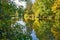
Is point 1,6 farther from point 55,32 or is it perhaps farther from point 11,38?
point 55,32

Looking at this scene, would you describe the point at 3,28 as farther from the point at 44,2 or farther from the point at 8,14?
the point at 44,2

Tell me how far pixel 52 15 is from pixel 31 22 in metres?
1.94

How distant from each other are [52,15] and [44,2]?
1.31m

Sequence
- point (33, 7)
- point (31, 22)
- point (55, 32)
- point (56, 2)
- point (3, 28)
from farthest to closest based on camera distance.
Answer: point (33, 7) < point (31, 22) < point (56, 2) < point (55, 32) < point (3, 28)

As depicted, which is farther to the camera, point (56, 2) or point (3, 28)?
point (56, 2)

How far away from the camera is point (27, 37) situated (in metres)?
6.00

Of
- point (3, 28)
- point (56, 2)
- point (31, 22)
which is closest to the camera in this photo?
point (3, 28)

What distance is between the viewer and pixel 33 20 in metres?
21.8

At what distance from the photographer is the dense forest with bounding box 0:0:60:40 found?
19.3 feet

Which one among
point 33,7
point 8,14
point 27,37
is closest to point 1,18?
point 8,14

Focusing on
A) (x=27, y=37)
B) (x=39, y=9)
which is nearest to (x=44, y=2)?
(x=39, y=9)

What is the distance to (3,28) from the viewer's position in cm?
580

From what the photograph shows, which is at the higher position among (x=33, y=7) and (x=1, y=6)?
(x=1, y=6)

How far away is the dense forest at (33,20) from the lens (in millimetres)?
5895
